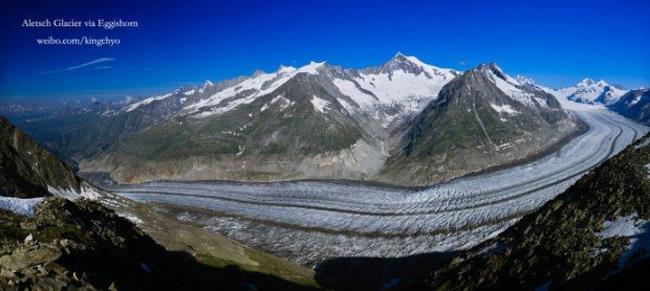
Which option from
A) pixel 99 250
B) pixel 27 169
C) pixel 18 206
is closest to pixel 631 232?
pixel 99 250

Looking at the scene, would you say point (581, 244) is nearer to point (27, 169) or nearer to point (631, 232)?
point (631, 232)

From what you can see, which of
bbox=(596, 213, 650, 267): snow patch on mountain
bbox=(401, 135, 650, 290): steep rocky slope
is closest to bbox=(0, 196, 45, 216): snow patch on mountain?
bbox=(401, 135, 650, 290): steep rocky slope

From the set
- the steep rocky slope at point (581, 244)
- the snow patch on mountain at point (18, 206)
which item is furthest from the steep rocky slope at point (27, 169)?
the steep rocky slope at point (581, 244)

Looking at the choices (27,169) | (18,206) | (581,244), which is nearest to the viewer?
(581,244)

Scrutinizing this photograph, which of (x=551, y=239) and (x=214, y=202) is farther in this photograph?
(x=214, y=202)

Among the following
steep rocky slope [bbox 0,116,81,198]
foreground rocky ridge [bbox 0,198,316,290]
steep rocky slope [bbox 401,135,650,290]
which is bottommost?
steep rocky slope [bbox 401,135,650,290]

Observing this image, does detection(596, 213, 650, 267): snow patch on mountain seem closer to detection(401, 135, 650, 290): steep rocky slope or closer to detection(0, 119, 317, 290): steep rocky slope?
detection(401, 135, 650, 290): steep rocky slope

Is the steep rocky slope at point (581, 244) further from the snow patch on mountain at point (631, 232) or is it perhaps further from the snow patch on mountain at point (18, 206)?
the snow patch on mountain at point (18, 206)

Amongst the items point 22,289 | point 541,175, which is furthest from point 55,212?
point 541,175

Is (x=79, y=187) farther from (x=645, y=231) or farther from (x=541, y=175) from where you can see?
(x=541, y=175)
